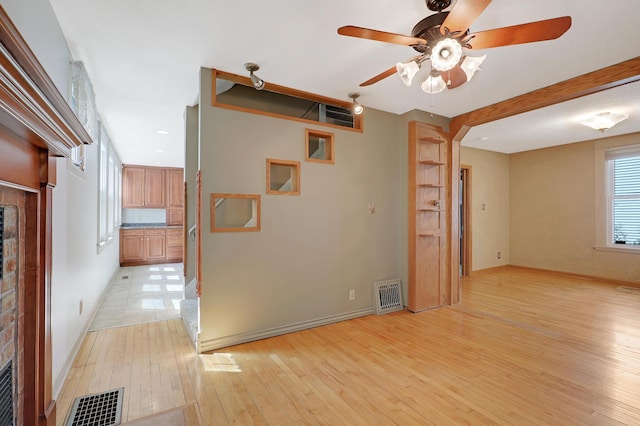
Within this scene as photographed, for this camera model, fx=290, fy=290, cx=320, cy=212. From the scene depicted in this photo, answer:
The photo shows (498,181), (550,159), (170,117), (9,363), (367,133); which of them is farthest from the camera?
(498,181)

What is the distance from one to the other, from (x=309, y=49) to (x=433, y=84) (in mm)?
1046

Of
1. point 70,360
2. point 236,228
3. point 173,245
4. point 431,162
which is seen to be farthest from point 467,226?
point 173,245

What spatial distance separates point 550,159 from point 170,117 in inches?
279

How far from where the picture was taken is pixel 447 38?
1.65 metres

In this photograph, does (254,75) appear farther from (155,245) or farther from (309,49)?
(155,245)

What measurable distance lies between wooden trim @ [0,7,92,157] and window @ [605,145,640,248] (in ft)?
24.7

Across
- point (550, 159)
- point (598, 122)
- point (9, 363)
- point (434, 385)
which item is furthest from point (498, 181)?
point (9, 363)

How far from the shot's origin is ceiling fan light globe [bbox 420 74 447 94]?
2.24 metres

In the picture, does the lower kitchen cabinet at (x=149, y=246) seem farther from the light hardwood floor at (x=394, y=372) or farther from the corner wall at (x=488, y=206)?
the corner wall at (x=488, y=206)

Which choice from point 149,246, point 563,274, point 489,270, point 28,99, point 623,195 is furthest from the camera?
point 149,246

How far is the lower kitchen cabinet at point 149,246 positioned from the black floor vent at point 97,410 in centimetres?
570

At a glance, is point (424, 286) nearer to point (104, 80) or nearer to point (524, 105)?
point (524, 105)

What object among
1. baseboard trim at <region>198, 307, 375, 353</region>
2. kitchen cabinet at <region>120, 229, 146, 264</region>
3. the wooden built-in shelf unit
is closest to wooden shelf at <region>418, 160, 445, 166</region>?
the wooden built-in shelf unit

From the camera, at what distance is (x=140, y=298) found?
171 inches
